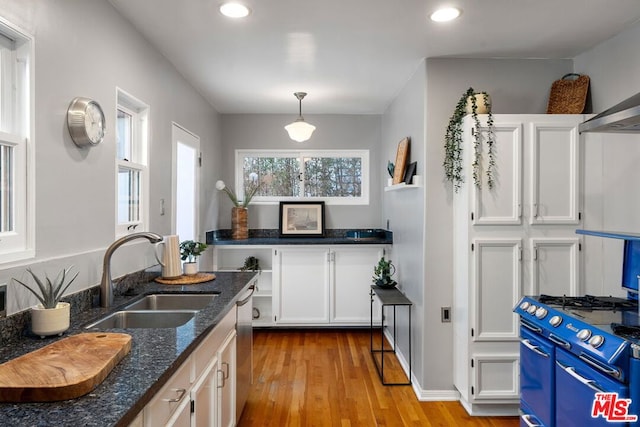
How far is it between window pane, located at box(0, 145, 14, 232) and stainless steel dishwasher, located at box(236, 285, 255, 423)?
1223mm

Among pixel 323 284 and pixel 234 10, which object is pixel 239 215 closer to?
pixel 323 284

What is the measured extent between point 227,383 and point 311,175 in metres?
3.12

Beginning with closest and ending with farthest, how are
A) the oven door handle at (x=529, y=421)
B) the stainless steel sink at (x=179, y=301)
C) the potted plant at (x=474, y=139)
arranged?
the oven door handle at (x=529, y=421), the stainless steel sink at (x=179, y=301), the potted plant at (x=474, y=139)

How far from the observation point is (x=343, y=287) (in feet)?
14.5

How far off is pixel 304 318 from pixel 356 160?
195 cm

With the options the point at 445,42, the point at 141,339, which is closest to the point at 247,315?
the point at 141,339

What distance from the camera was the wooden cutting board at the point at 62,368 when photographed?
3.26 ft

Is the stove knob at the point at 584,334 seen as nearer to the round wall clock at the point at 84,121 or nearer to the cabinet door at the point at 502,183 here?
the cabinet door at the point at 502,183

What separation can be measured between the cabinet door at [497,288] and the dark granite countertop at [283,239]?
1671 millimetres

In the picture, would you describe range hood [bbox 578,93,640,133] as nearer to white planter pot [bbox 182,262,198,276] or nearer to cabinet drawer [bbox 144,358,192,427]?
cabinet drawer [bbox 144,358,192,427]

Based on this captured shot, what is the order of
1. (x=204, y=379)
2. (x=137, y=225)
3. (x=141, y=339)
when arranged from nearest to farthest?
1. (x=141, y=339)
2. (x=204, y=379)
3. (x=137, y=225)

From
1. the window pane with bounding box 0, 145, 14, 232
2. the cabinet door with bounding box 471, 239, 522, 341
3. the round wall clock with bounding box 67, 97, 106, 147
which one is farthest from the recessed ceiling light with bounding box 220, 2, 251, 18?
the cabinet door with bounding box 471, 239, 522, 341

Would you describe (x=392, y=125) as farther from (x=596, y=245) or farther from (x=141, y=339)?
(x=141, y=339)

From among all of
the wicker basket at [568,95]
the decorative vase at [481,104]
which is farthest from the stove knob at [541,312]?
the wicker basket at [568,95]
